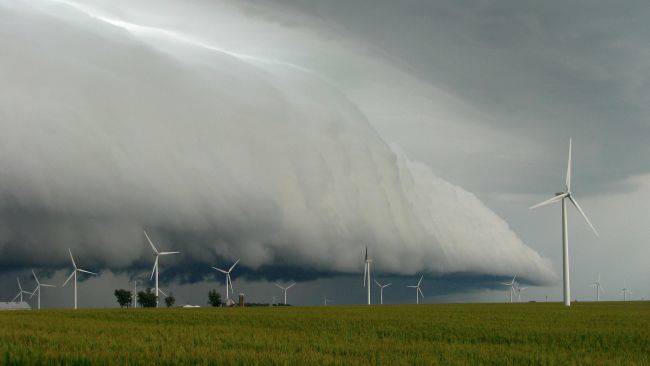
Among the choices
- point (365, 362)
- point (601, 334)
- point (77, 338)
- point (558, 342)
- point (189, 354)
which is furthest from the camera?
point (601, 334)

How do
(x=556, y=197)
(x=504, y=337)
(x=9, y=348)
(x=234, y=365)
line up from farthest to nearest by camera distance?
(x=556, y=197), (x=504, y=337), (x=9, y=348), (x=234, y=365)

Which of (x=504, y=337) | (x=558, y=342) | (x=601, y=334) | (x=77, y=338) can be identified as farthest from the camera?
(x=601, y=334)

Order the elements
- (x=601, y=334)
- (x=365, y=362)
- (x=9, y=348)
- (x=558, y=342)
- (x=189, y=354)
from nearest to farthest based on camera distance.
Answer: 1. (x=365, y=362)
2. (x=189, y=354)
3. (x=9, y=348)
4. (x=558, y=342)
5. (x=601, y=334)

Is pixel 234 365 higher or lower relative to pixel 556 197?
lower

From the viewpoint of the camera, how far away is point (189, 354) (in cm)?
3609

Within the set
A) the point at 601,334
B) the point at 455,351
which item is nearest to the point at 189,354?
the point at 455,351

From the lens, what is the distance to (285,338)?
50.6 m

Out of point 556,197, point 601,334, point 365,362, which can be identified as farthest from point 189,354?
point 556,197

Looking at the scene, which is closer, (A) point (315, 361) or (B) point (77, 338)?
(A) point (315, 361)

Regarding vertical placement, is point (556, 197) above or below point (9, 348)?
above

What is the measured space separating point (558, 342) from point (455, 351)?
528 inches

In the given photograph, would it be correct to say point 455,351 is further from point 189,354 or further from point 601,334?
point 601,334

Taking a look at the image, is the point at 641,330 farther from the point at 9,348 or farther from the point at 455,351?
the point at 9,348

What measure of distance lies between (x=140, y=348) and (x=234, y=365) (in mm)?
10273
